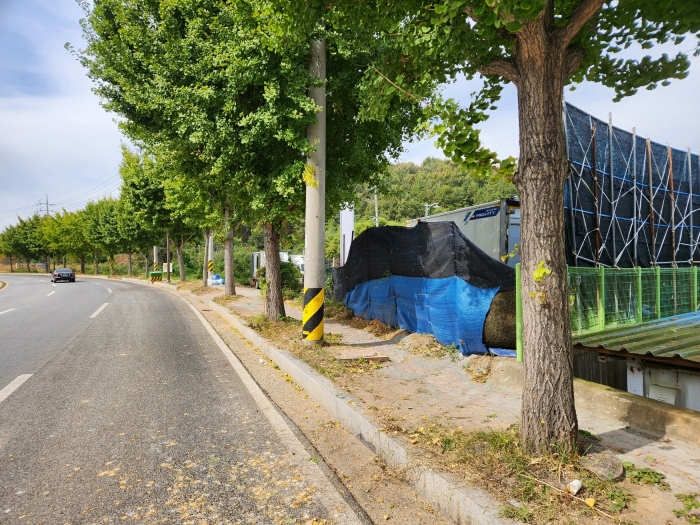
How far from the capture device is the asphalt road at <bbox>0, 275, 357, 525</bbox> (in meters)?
3.12

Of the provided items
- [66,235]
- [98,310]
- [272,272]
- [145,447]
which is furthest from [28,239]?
[145,447]

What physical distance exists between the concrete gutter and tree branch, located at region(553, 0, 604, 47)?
3.34 metres

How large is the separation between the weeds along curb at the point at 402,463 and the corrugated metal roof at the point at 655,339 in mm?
3254

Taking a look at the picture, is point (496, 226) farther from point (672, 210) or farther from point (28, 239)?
point (28, 239)

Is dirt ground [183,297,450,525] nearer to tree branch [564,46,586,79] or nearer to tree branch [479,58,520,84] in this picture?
tree branch [479,58,520,84]

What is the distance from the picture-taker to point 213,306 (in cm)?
1712

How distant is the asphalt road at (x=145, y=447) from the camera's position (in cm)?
312

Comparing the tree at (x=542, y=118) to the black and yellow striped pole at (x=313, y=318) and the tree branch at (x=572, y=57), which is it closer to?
the tree branch at (x=572, y=57)

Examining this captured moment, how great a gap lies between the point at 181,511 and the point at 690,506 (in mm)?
3249

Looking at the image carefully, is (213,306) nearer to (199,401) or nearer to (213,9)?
(213,9)

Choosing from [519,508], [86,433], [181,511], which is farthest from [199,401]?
[519,508]

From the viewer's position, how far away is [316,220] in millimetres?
8383

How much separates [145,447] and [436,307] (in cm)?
499

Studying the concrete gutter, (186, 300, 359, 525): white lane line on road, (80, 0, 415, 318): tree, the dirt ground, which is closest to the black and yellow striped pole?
(186, 300, 359, 525): white lane line on road
